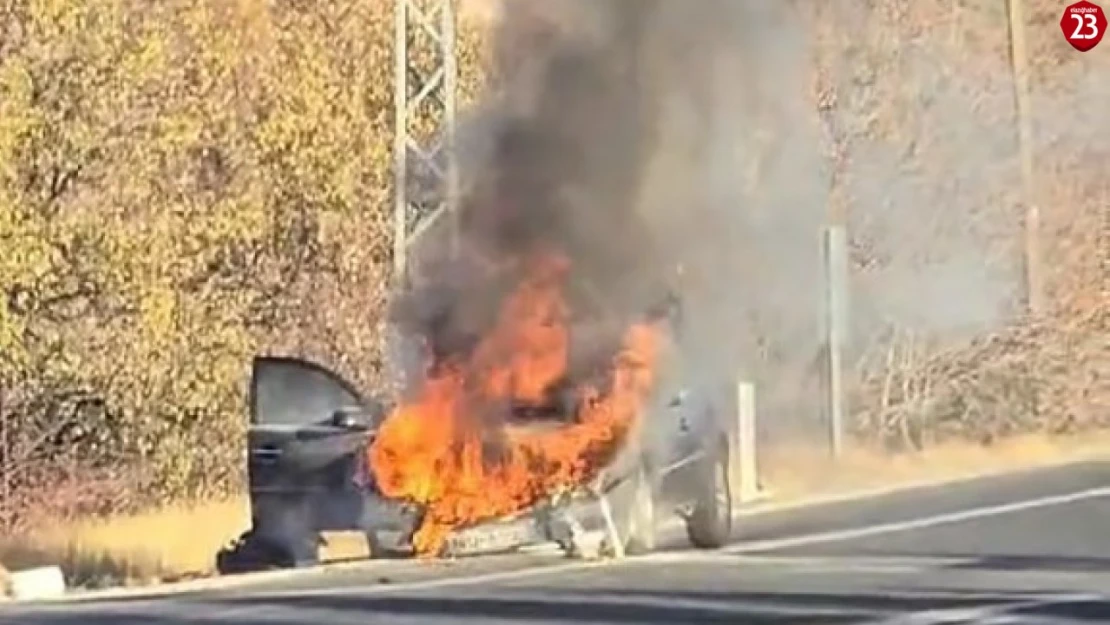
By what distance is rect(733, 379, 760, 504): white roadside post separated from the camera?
2914cm

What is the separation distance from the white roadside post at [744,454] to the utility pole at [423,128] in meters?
4.04

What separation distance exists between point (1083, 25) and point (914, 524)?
22763 millimetres

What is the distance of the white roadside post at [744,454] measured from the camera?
29141 millimetres

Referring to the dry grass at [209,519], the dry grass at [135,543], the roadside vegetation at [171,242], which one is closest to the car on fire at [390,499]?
the dry grass at [209,519]

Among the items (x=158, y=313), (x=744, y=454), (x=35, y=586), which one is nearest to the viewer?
(x=35, y=586)

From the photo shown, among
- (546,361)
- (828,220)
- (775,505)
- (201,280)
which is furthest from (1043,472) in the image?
(546,361)

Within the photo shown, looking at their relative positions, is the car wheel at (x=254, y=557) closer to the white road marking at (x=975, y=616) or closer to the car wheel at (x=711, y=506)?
the car wheel at (x=711, y=506)

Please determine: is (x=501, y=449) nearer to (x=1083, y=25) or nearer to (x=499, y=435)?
(x=499, y=435)

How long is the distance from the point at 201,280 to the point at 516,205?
10.6m

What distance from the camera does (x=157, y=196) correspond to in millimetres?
31625

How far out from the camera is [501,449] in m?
20.3

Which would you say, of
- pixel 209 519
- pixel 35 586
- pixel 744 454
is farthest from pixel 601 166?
pixel 209 519

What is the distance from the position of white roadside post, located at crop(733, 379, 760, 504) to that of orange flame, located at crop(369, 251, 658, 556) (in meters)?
8.10

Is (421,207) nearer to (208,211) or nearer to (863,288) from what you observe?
(208,211)
